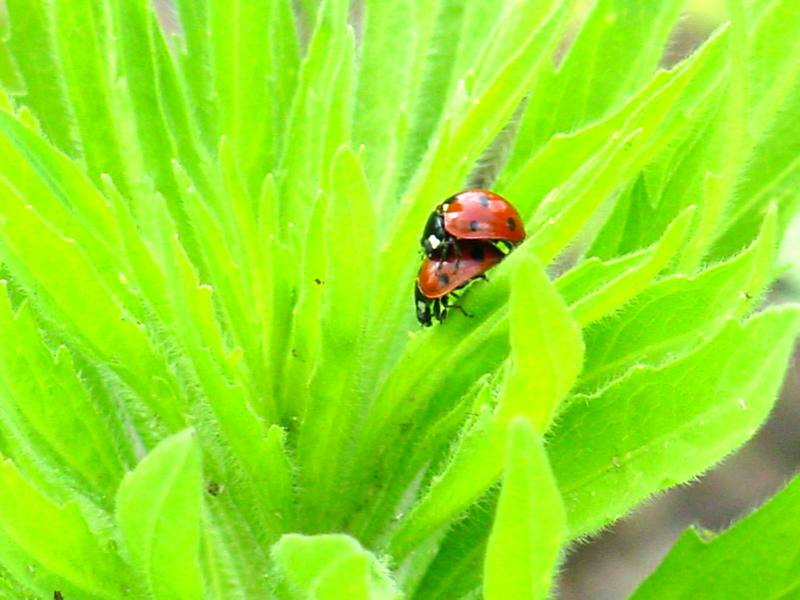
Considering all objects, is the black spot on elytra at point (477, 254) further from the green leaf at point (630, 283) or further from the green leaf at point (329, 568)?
the green leaf at point (329, 568)

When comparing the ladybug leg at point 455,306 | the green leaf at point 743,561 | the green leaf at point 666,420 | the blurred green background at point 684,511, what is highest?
the ladybug leg at point 455,306

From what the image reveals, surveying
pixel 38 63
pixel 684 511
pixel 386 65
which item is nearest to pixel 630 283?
pixel 386 65

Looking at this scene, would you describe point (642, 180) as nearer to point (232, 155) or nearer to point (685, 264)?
point (685, 264)

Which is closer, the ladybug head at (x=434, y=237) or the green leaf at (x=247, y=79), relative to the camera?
the ladybug head at (x=434, y=237)

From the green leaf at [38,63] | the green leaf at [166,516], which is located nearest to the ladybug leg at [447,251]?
the green leaf at [166,516]

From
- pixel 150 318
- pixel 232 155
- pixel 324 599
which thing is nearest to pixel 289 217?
pixel 232 155

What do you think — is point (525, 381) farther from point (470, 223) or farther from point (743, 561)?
point (743, 561)
